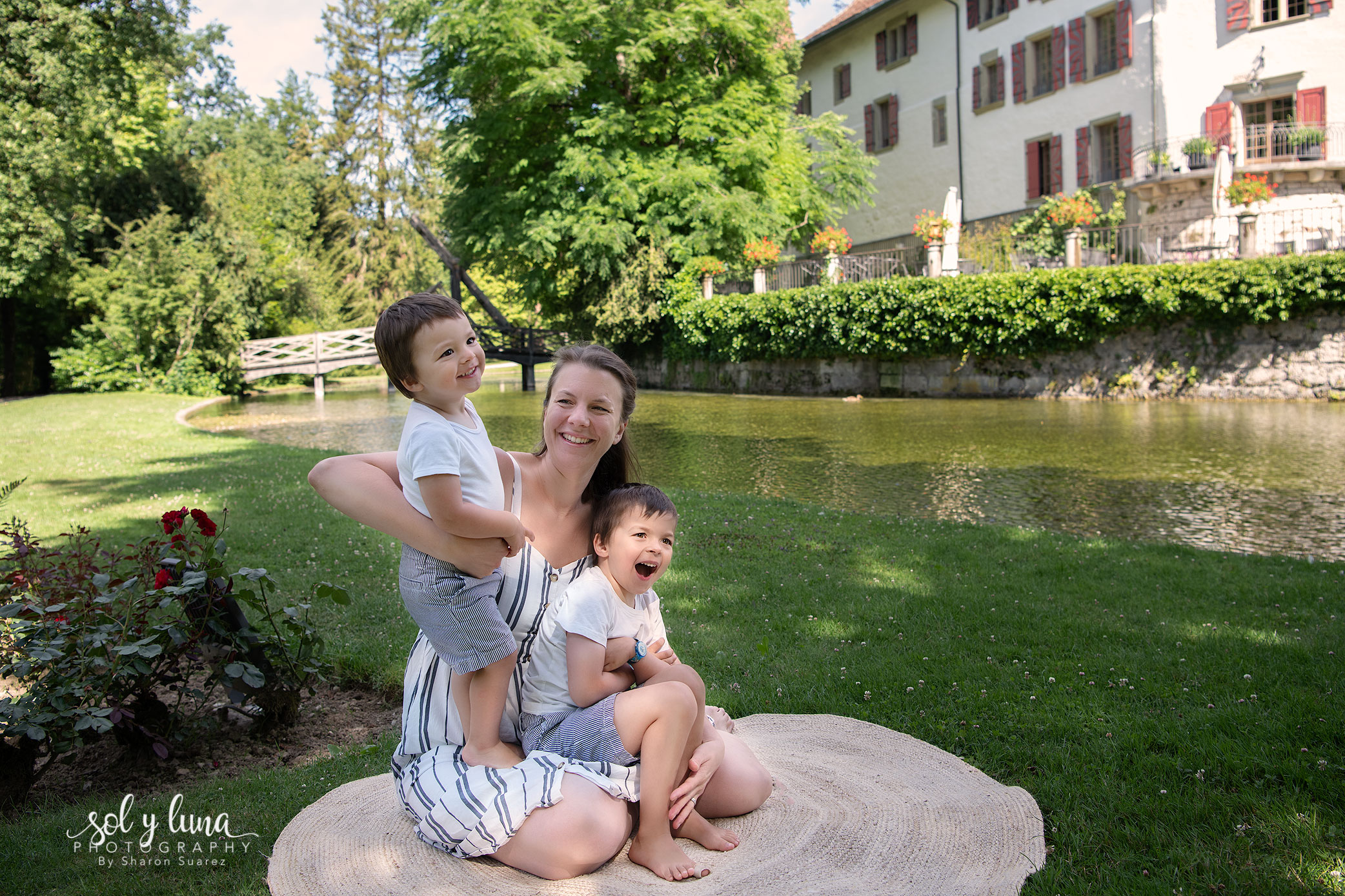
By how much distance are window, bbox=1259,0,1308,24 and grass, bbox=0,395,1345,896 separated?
2394 cm

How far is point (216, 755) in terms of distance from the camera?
3.75 meters

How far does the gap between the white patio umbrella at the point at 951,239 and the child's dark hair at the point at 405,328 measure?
19722 millimetres

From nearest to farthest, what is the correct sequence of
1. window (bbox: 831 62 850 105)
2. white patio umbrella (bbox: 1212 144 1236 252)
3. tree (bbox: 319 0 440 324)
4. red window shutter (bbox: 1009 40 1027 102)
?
white patio umbrella (bbox: 1212 144 1236 252)
red window shutter (bbox: 1009 40 1027 102)
window (bbox: 831 62 850 105)
tree (bbox: 319 0 440 324)

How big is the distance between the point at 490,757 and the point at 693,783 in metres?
0.60

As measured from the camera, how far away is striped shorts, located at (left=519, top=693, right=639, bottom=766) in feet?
8.76

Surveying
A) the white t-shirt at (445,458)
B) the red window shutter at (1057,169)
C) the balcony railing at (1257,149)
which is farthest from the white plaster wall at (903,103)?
the white t-shirt at (445,458)

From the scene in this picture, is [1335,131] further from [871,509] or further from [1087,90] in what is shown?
[871,509]

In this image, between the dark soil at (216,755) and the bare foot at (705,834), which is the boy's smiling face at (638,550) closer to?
the bare foot at (705,834)

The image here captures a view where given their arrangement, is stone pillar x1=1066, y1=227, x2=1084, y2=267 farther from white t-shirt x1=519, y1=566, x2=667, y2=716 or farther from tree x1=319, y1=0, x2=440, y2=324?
tree x1=319, y1=0, x2=440, y2=324

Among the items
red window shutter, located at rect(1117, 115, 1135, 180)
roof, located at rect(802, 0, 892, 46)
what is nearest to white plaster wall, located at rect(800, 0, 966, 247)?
roof, located at rect(802, 0, 892, 46)

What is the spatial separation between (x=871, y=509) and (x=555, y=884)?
21.0ft

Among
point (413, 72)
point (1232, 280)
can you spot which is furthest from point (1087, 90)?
point (413, 72)

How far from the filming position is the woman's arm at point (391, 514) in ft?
8.34

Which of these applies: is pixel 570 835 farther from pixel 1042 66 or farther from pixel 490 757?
pixel 1042 66
